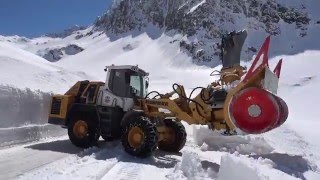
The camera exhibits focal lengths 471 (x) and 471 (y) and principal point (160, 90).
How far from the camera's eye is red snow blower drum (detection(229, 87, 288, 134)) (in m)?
8.37

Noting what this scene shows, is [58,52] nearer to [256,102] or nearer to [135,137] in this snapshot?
[135,137]

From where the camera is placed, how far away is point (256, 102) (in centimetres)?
840

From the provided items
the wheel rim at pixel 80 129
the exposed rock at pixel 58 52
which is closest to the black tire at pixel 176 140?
the wheel rim at pixel 80 129

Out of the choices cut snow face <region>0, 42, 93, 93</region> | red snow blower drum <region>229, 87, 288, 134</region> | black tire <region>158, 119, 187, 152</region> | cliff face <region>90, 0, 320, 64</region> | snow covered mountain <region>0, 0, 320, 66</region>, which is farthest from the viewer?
cliff face <region>90, 0, 320, 64</region>

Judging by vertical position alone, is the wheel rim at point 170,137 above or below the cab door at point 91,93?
below

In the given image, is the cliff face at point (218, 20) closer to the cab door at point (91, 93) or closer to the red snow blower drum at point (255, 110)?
the cab door at point (91, 93)

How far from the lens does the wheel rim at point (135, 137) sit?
10.0 metres

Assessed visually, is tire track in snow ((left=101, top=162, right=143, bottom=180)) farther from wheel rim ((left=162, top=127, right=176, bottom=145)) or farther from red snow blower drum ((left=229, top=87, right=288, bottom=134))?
wheel rim ((left=162, top=127, right=176, bottom=145))

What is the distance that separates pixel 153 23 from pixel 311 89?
248 ft

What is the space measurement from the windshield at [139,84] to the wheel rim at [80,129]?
1.51 meters

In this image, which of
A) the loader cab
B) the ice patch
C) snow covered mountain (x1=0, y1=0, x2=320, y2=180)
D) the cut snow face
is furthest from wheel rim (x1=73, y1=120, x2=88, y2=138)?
the cut snow face

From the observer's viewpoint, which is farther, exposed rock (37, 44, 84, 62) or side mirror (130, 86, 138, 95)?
exposed rock (37, 44, 84, 62)

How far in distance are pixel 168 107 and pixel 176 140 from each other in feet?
4.30

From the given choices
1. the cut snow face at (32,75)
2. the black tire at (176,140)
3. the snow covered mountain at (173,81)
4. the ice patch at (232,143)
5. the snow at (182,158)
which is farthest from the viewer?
the cut snow face at (32,75)
